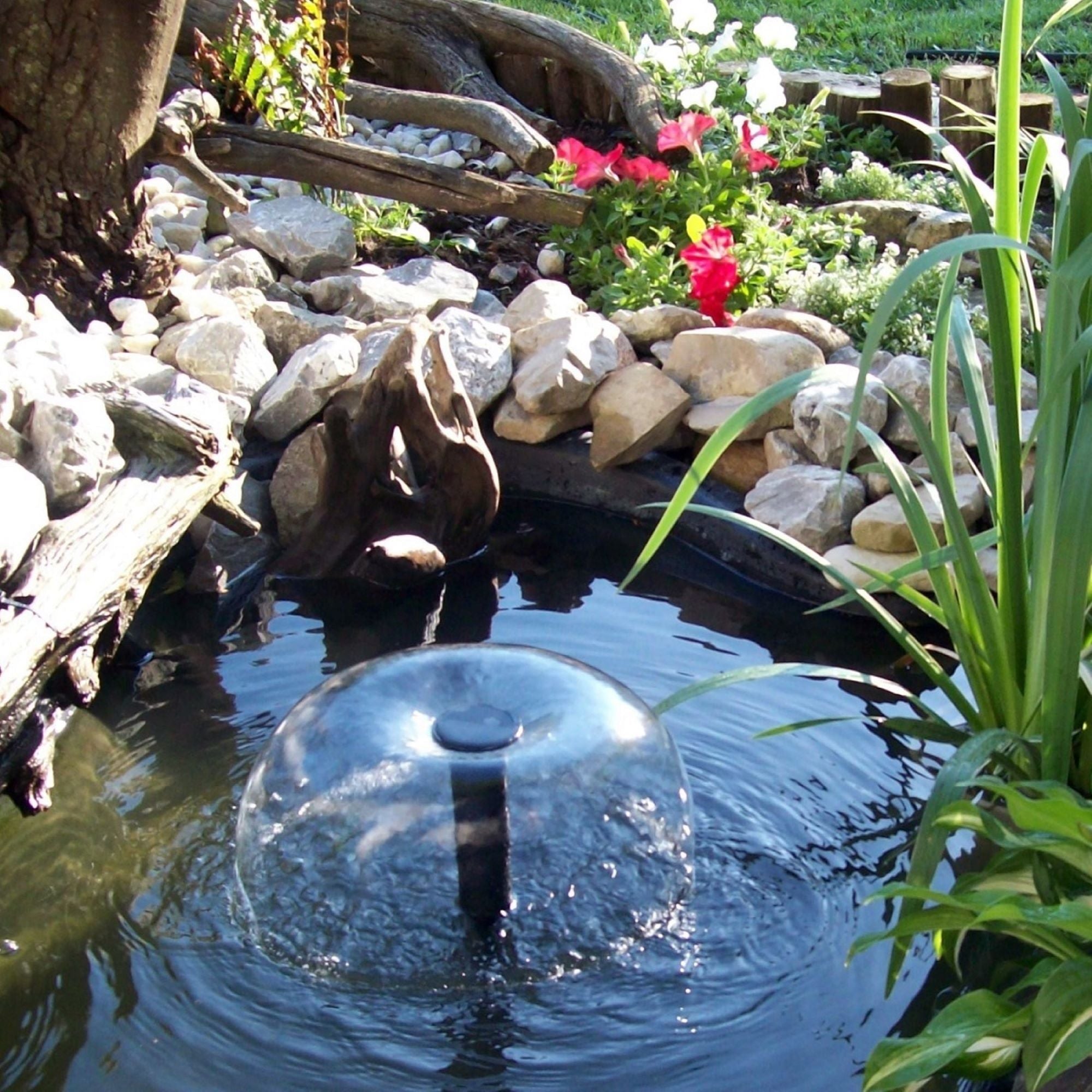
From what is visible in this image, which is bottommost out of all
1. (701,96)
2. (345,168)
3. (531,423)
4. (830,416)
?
(531,423)

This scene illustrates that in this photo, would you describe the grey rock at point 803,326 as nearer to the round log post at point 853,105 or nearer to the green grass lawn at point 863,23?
the round log post at point 853,105

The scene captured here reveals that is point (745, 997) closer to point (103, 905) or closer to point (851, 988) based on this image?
point (851, 988)

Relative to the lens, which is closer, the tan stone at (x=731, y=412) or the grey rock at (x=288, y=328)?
the tan stone at (x=731, y=412)

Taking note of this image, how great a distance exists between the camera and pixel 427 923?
2322mm

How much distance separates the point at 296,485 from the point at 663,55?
287cm

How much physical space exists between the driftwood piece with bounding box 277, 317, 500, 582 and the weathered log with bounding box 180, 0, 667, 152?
10.0 ft

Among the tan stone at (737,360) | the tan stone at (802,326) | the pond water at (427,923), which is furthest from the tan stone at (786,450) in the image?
the pond water at (427,923)

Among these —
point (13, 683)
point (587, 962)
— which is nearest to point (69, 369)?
point (13, 683)

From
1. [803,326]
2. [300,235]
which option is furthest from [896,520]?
[300,235]

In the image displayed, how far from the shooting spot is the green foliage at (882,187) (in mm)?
6035

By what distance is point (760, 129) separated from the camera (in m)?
5.55

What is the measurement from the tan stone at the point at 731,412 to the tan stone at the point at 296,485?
1.24 metres

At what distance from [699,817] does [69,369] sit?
7.26ft

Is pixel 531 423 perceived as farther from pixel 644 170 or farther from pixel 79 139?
pixel 79 139
